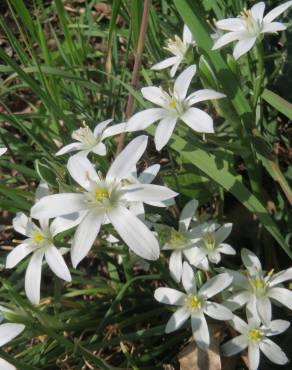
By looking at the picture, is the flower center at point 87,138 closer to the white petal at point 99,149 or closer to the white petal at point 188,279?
the white petal at point 99,149

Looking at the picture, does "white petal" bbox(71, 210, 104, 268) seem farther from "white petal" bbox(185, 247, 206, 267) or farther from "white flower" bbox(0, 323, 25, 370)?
"white petal" bbox(185, 247, 206, 267)

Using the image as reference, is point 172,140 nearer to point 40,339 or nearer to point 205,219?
point 205,219

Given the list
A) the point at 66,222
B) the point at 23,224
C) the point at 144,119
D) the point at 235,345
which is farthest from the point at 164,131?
the point at 235,345

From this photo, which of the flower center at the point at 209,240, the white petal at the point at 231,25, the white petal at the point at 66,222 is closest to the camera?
the white petal at the point at 66,222

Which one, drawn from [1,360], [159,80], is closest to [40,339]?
[1,360]

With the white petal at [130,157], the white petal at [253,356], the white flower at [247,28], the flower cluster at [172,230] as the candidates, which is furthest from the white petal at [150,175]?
the white petal at [253,356]

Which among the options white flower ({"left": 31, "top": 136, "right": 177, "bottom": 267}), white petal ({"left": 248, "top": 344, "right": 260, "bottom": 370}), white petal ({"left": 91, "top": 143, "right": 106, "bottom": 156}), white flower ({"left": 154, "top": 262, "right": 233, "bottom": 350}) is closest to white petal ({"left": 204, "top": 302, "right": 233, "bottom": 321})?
white flower ({"left": 154, "top": 262, "right": 233, "bottom": 350})
